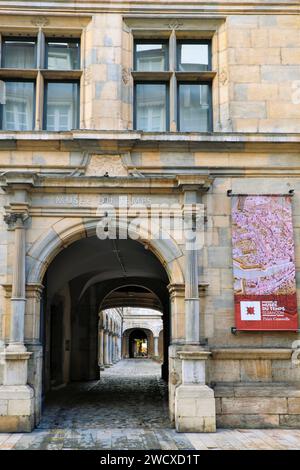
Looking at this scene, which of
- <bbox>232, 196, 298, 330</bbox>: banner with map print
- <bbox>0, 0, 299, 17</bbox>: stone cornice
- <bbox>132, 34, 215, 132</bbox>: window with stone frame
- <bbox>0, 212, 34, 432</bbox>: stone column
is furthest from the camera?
<bbox>132, 34, 215, 132</bbox>: window with stone frame

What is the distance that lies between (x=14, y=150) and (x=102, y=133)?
1475 millimetres

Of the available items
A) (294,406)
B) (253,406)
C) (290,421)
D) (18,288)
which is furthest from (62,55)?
(290,421)

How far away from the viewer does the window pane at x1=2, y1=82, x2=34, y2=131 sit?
10.5m

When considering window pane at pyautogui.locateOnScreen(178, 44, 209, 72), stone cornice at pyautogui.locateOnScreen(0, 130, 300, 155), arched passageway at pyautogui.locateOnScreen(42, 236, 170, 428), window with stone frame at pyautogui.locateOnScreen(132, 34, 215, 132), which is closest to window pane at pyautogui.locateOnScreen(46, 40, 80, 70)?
window with stone frame at pyautogui.locateOnScreen(132, 34, 215, 132)

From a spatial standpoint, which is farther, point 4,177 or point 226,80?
point 226,80

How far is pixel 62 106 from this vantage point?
417 inches

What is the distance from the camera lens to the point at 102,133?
979cm

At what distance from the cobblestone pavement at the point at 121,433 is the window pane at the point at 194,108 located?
5.00m

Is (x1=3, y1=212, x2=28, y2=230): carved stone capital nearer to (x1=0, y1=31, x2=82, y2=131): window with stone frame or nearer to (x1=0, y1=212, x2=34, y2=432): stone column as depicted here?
(x1=0, y1=212, x2=34, y2=432): stone column

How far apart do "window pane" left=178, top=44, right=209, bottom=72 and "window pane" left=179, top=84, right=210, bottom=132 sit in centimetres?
31
